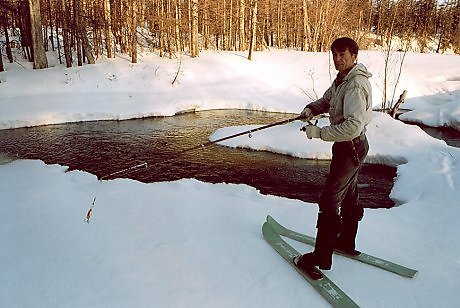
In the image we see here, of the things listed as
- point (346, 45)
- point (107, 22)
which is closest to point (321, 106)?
point (346, 45)

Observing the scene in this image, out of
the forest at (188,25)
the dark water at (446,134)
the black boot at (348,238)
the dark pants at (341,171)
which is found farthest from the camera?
the forest at (188,25)

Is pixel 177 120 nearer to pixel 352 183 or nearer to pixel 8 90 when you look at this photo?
pixel 8 90

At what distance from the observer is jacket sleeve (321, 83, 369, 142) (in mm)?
3055

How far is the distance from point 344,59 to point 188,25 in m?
25.1

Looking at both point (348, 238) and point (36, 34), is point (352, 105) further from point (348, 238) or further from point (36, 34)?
point (36, 34)

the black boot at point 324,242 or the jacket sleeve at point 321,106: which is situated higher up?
the jacket sleeve at point 321,106

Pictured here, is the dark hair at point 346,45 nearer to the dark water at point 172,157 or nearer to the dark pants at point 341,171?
the dark pants at point 341,171

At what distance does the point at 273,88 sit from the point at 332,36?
531 inches

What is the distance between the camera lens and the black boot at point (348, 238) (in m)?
3.76

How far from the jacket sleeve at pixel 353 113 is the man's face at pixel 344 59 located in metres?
0.25

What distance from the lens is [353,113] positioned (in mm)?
3074

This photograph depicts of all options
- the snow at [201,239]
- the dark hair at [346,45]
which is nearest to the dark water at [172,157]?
the snow at [201,239]

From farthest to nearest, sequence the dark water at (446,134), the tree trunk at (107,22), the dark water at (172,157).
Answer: the tree trunk at (107,22), the dark water at (446,134), the dark water at (172,157)

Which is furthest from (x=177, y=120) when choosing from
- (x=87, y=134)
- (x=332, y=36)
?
(x=332, y=36)
